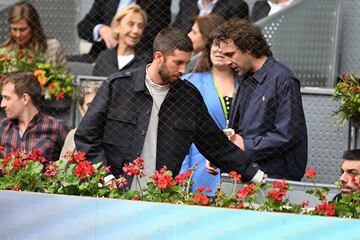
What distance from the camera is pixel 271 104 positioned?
30.4ft

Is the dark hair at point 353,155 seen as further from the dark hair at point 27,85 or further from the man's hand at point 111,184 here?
the dark hair at point 27,85

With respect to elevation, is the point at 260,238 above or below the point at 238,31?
below

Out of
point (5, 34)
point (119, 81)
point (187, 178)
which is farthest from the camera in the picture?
point (5, 34)

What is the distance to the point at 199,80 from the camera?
31.8 ft

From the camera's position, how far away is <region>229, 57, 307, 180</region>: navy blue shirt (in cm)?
918

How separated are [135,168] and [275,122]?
1.44 metres

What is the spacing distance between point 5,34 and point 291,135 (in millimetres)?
3168

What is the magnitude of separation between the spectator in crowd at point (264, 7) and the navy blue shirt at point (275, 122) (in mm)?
2012

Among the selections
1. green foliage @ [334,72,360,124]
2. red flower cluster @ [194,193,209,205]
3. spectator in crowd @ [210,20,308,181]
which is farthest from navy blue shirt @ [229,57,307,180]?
red flower cluster @ [194,193,209,205]

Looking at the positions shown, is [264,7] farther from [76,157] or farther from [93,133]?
[76,157]

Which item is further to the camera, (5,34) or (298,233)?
(5,34)

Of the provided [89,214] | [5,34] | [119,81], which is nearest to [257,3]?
[5,34]

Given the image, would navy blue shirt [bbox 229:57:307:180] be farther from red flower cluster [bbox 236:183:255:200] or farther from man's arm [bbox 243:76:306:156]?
red flower cluster [bbox 236:183:255:200]

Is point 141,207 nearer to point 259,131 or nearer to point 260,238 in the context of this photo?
point 260,238
